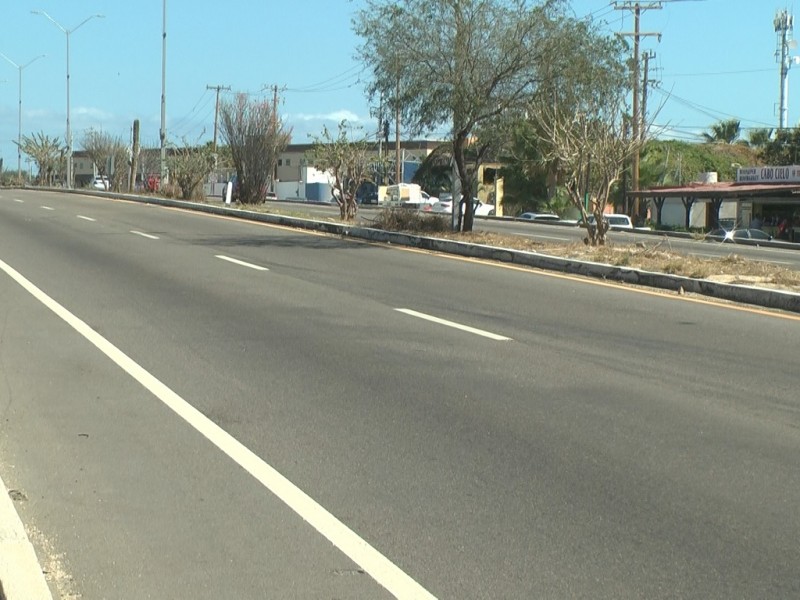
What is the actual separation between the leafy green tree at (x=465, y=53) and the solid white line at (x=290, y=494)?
517 inches

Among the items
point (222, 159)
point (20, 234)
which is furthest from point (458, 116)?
point (222, 159)

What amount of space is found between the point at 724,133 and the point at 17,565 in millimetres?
86734

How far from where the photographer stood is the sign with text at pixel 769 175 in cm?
5009

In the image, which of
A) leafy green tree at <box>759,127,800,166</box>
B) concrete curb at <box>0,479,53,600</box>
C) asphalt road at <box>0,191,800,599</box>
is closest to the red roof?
leafy green tree at <box>759,127,800,166</box>

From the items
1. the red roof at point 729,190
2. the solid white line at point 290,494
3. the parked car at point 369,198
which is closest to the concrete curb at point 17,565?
the solid white line at point 290,494

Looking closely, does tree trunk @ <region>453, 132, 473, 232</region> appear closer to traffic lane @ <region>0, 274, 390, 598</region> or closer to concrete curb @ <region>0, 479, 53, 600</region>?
traffic lane @ <region>0, 274, 390, 598</region>

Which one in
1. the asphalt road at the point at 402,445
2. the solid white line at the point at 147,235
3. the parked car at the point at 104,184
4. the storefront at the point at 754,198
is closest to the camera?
the asphalt road at the point at 402,445

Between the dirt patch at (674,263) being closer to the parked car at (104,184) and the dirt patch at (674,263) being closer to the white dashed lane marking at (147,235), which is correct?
the white dashed lane marking at (147,235)

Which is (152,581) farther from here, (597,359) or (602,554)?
(597,359)

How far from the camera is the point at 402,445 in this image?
22.7 feet

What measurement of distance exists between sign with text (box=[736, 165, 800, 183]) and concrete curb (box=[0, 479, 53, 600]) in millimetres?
49384

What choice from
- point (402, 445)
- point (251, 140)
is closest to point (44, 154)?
point (251, 140)

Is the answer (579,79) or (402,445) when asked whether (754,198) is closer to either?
(579,79)

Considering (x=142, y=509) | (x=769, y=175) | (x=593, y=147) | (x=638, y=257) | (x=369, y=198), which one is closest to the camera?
(x=142, y=509)
